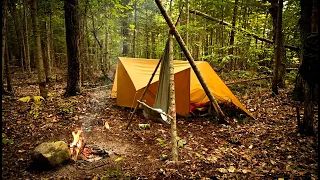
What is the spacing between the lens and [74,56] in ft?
25.6

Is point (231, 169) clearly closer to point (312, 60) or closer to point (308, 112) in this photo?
point (308, 112)

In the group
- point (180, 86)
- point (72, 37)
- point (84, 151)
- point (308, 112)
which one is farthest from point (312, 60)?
point (72, 37)

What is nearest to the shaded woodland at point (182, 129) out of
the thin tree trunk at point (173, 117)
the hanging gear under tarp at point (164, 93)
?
the thin tree trunk at point (173, 117)

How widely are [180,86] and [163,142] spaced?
2331 mm

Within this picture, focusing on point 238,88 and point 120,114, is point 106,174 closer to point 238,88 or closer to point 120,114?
point 120,114

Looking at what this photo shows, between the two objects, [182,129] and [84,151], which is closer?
[84,151]

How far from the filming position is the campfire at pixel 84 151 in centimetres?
428

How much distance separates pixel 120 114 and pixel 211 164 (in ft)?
13.5

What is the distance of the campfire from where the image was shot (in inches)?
169

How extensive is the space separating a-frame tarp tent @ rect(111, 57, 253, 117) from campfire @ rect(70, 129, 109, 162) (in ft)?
9.15

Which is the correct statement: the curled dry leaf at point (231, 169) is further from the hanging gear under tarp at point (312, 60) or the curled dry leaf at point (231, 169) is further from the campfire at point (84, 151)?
the campfire at point (84, 151)

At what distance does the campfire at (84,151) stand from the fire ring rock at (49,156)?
0.21 metres

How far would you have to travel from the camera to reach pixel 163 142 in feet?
16.9

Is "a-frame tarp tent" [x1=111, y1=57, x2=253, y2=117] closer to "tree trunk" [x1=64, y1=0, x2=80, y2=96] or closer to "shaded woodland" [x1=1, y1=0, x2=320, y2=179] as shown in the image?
"shaded woodland" [x1=1, y1=0, x2=320, y2=179]
